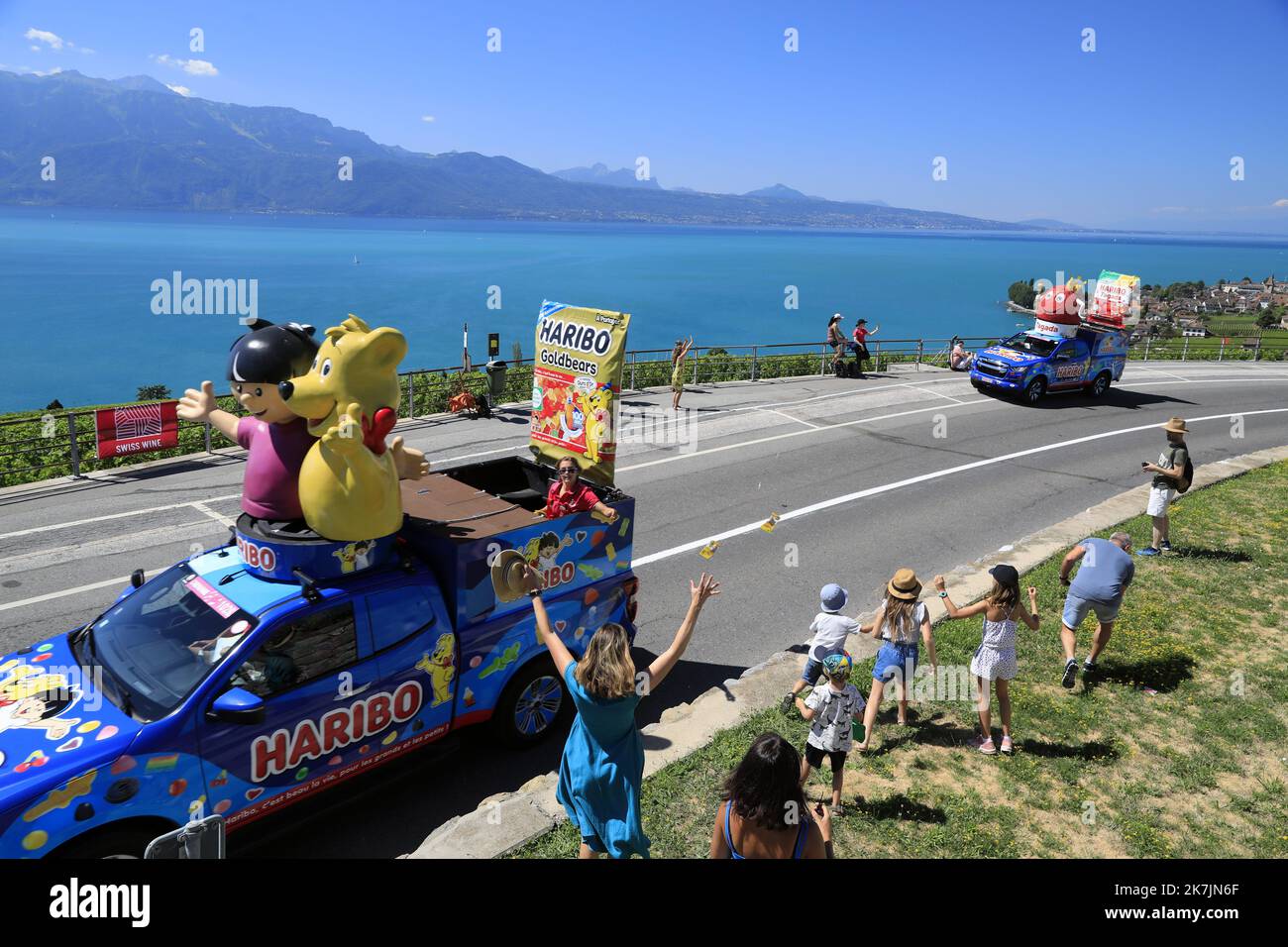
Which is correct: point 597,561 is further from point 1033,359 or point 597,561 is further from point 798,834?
point 1033,359

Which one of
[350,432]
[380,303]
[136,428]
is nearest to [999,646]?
[350,432]

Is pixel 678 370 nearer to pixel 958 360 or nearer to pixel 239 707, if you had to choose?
pixel 958 360

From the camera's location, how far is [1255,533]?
42.5 feet

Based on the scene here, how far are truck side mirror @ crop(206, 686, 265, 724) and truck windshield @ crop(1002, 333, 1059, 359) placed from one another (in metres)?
25.1

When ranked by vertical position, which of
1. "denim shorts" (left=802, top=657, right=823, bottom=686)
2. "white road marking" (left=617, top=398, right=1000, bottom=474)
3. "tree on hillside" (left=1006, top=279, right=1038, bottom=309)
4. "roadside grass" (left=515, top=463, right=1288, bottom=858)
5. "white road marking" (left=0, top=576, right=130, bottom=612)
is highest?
"tree on hillside" (left=1006, top=279, right=1038, bottom=309)

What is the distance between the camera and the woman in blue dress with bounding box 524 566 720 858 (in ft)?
14.7

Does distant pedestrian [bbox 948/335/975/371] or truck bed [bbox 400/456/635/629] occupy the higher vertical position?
distant pedestrian [bbox 948/335/975/371]

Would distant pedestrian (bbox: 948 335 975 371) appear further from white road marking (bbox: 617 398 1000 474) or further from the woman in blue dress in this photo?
the woman in blue dress

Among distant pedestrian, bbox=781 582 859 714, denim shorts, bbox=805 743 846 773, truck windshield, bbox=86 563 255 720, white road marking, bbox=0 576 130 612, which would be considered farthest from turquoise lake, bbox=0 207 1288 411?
denim shorts, bbox=805 743 846 773

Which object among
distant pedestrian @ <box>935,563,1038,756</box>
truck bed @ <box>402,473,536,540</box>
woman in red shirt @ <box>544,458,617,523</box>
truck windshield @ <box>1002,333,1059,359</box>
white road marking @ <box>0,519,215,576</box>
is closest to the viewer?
truck bed @ <box>402,473,536,540</box>

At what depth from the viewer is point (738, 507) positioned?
14641mm

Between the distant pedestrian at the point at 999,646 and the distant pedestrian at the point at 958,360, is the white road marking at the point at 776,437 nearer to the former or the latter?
the distant pedestrian at the point at 958,360

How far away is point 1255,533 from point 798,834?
1249 cm
